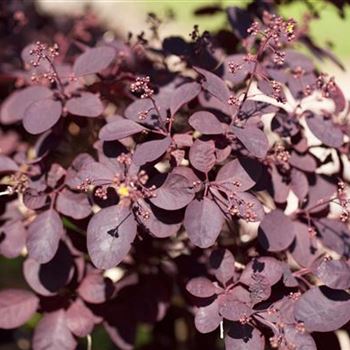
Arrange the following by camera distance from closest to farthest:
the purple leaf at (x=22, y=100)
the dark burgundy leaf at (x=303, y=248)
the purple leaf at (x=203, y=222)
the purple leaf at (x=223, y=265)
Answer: the purple leaf at (x=203, y=222), the purple leaf at (x=223, y=265), the dark burgundy leaf at (x=303, y=248), the purple leaf at (x=22, y=100)

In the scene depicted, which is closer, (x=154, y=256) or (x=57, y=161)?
(x=57, y=161)

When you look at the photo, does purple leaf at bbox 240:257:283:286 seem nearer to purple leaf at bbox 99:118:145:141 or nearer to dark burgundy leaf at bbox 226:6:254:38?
purple leaf at bbox 99:118:145:141

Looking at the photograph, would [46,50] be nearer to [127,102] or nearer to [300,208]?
[127,102]

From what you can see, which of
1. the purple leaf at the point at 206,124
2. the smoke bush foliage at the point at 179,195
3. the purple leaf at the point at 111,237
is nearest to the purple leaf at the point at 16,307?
the smoke bush foliage at the point at 179,195

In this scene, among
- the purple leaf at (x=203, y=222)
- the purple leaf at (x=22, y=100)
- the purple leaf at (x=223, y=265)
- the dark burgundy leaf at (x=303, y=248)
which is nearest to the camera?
the purple leaf at (x=203, y=222)

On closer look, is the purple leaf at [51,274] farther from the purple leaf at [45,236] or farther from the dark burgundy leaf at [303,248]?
the dark burgundy leaf at [303,248]

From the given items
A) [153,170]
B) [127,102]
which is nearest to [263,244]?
[153,170]

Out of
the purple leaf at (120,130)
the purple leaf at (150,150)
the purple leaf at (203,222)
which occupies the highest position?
the purple leaf at (150,150)
